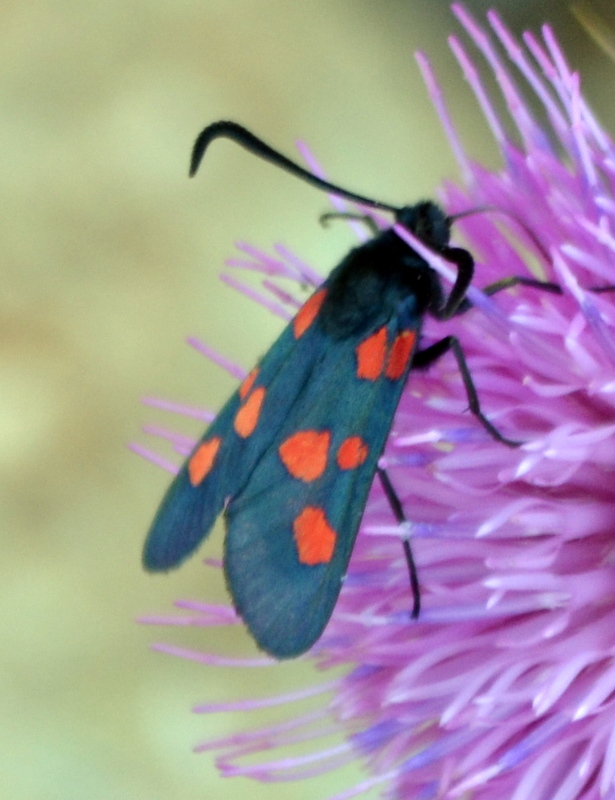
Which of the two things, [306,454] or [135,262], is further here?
[135,262]

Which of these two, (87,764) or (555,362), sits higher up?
(555,362)

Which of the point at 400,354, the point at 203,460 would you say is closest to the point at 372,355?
the point at 400,354

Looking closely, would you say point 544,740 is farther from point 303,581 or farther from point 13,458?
point 13,458

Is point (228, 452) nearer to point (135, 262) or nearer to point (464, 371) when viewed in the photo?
point (464, 371)

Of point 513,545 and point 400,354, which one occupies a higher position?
point 400,354

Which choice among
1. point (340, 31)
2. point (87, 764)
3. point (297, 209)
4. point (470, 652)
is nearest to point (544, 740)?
point (470, 652)

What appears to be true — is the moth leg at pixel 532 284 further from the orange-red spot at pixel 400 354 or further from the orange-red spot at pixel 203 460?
the orange-red spot at pixel 203 460

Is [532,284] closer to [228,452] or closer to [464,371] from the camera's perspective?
[464,371]

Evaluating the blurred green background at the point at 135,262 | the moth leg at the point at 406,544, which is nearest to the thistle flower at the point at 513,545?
the moth leg at the point at 406,544
